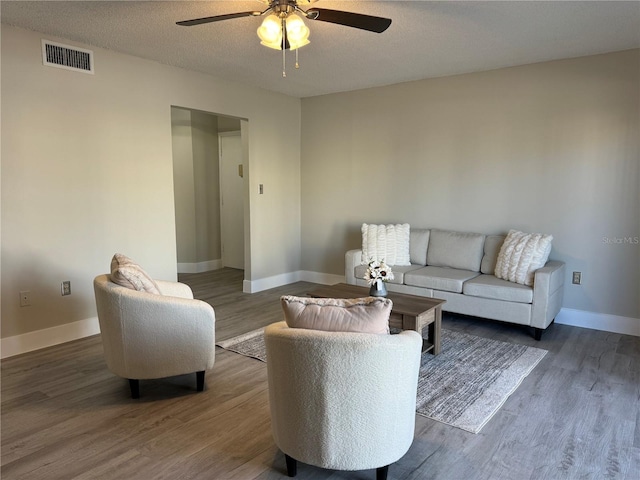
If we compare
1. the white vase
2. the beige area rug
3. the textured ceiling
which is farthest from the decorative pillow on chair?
the textured ceiling

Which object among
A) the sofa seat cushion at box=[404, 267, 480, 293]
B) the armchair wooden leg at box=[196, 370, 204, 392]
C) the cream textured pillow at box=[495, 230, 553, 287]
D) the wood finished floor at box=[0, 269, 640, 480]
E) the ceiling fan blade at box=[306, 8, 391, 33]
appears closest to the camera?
the wood finished floor at box=[0, 269, 640, 480]

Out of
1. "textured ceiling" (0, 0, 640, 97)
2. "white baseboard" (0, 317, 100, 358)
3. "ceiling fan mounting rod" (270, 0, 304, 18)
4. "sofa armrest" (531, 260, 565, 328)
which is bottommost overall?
"white baseboard" (0, 317, 100, 358)

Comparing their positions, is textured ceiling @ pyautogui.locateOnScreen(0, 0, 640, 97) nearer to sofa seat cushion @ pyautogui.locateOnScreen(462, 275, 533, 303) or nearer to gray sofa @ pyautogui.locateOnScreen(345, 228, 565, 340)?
gray sofa @ pyautogui.locateOnScreen(345, 228, 565, 340)

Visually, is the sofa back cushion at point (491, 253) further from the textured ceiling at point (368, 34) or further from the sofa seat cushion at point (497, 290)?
the textured ceiling at point (368, 34)

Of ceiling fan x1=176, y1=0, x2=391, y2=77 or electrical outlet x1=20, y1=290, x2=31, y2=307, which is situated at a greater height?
ceiling fan x1=176, y1=0, x2=391, y2=77

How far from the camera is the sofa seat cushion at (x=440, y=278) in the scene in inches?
163

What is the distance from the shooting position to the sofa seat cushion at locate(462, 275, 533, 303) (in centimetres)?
378

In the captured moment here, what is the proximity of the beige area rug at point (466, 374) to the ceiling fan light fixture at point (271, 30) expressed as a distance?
228 centimetres

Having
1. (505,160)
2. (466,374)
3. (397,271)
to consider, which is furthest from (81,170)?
(505,160)

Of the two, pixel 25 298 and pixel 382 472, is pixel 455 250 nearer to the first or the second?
pixel 382 472

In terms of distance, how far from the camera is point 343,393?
1767mm

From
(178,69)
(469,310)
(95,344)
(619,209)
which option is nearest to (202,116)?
(178,69)

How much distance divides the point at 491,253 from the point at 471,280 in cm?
50

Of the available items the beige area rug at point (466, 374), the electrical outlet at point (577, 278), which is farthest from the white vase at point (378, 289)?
the electrical outlet at point (577, 278)
